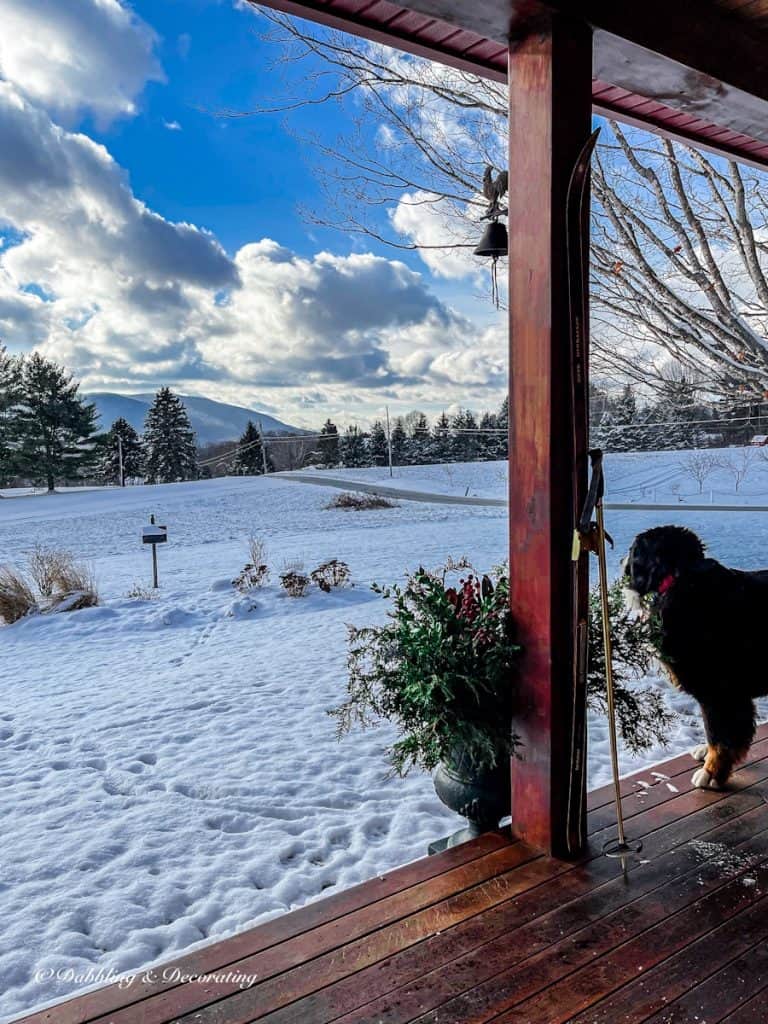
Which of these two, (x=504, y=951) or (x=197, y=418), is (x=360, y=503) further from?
(x=197, y=418)

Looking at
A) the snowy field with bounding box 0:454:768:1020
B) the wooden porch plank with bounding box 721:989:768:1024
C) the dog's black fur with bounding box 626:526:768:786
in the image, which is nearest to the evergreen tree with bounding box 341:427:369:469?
the snowy field with bounding box 0:454:768:1020

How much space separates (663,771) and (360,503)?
1338 centimetres

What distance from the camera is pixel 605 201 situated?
4.40 m

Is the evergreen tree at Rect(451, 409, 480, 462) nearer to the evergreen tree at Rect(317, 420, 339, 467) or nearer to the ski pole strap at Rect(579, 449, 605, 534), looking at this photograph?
the evergreen tree at Rect(317, 420, 339, 467)

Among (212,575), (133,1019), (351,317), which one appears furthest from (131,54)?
(351,317)

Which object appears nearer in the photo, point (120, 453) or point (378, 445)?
point (378, 445)

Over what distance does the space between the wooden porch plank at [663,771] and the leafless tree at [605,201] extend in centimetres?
260

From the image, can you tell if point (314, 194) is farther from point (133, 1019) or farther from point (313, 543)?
point (313, 543)

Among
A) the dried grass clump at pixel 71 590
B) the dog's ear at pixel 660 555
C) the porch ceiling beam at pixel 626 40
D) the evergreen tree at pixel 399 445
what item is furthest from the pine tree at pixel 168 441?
the dog's ear at pixel 660 555

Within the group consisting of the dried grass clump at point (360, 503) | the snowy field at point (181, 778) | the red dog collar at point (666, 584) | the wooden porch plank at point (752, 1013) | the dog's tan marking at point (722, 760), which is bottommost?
the snowy field at point (181, 778)

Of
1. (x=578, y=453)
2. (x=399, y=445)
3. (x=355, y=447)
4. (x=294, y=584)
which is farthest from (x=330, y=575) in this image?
(x=355, y=447)

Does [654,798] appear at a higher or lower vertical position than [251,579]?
higher

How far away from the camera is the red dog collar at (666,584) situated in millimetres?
2109

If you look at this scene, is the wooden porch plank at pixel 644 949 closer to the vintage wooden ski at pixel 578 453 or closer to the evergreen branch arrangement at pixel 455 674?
the vintage wooden ski at pixel 578 453
